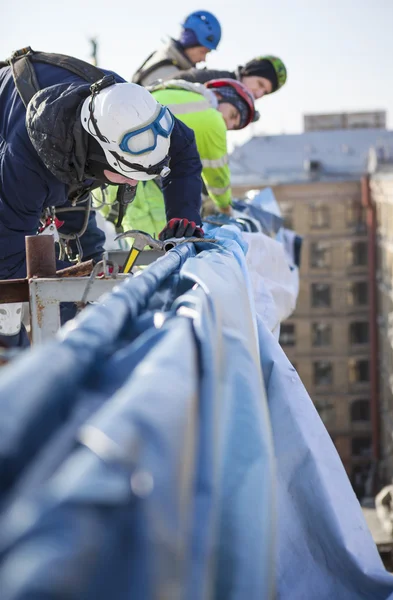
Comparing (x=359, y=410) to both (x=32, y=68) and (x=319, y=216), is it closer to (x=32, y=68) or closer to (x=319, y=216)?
(x=319, y=216)

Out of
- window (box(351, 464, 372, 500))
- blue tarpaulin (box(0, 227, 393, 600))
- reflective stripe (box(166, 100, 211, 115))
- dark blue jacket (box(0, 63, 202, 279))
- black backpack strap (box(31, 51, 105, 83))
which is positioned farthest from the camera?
window (box(351, 464, 372, 500))

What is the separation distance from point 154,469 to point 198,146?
4430mm

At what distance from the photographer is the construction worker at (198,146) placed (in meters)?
5.12

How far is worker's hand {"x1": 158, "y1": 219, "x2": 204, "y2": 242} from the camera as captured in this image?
2.95 meters

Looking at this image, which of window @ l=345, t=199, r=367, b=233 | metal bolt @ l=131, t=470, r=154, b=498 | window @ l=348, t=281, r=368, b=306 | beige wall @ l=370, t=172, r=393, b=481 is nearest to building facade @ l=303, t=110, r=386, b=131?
window @ l=345, t=199, r=367, b=233

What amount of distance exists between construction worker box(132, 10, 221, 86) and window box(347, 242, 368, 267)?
23.2 metres

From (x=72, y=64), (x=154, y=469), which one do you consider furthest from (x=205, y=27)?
(x=154, y=469)

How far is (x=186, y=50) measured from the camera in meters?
6.92

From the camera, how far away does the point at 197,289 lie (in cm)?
167

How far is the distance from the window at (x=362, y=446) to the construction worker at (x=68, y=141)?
84.3ft

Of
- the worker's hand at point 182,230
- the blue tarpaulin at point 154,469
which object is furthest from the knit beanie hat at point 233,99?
the blue tarpaulin at point 154,469

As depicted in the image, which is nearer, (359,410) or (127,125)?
(127,125)

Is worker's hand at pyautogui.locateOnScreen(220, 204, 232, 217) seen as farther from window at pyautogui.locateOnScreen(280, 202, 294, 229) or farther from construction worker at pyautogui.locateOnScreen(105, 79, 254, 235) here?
window at pyautogui.locateOnScreen(280, 202, 294, 229)

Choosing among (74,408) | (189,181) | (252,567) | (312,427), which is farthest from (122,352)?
(189,181)
